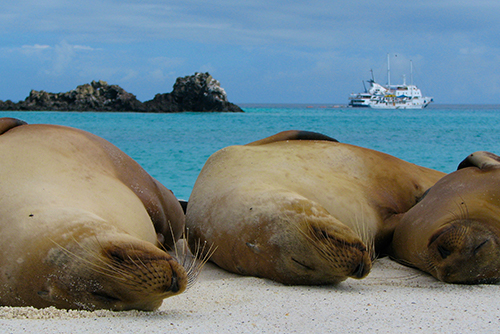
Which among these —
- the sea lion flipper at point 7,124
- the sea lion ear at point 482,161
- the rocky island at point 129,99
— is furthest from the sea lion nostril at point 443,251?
the rocky island at point 129,99

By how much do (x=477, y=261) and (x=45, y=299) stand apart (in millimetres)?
2209

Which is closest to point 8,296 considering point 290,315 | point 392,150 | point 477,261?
point 290,315

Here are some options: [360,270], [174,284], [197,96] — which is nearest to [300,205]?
[360,270]

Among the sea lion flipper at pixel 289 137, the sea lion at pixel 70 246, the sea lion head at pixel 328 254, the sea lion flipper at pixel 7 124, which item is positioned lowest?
the sea lion head at pixel 328 254

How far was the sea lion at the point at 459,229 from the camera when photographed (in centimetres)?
304

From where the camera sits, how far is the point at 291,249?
2.91 m

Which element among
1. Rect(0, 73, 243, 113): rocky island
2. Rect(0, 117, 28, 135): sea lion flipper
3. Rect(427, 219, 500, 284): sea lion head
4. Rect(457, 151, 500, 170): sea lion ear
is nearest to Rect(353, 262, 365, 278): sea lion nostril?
Rect(427, 219, 500, 284): sea lion head

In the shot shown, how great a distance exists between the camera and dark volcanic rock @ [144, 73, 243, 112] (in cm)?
6525

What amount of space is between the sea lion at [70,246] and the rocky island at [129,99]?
63.0 metres

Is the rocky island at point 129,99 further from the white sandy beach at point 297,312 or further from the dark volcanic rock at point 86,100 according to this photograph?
the white sandy beach at point 297,312

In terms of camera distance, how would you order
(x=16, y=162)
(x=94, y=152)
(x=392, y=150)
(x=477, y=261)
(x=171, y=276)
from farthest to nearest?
(x=392, y=150) → (x=94, y=152) → (x=477, y=261) → (x=16, y=162) → (x=171, y=276)

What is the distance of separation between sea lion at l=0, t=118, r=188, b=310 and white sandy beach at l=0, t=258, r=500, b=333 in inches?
3.1

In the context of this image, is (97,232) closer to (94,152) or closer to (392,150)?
(94,152)

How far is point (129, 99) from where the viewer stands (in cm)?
6969
